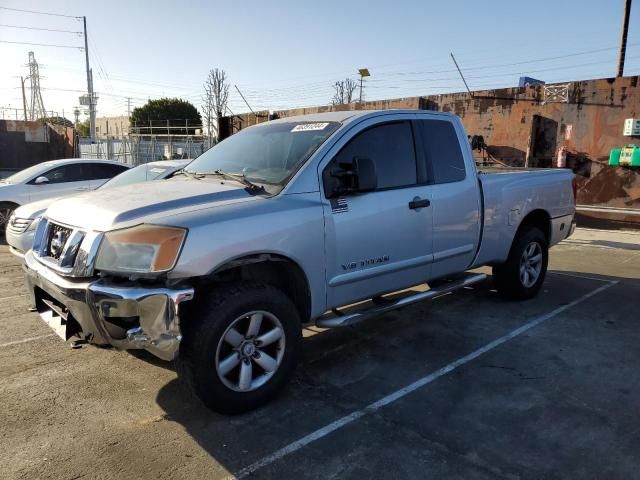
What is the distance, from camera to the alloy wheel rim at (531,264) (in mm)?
5770

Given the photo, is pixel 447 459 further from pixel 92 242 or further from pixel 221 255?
pixel 92 242

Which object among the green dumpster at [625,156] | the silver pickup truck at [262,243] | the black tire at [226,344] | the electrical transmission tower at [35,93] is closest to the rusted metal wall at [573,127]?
the green dumpster at [625,156]

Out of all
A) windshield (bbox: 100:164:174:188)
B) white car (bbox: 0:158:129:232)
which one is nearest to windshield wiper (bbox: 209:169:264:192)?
windshield (bbox: 100:164:174:188)

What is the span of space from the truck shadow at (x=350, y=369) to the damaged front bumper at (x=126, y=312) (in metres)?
0.65

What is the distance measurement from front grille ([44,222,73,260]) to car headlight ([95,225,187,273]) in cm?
49

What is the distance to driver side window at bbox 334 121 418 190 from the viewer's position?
403cm

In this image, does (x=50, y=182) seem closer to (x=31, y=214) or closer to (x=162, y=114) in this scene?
(x=31, y=214)

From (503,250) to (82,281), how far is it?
4141mm

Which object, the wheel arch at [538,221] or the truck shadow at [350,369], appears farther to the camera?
the wheel arch at [538,221]

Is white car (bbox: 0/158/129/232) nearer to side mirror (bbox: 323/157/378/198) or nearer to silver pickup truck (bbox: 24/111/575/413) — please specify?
silver pickup truck (bbox: 24/111/575/413)

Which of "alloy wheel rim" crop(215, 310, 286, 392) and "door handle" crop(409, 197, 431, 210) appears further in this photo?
"door handle" crop(409, 197, 431, 210)

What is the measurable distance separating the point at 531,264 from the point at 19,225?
6963 mm

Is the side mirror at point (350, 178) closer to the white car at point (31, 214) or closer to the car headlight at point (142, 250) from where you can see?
the car headlight at point (142, 250)

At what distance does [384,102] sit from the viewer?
15398 mm
